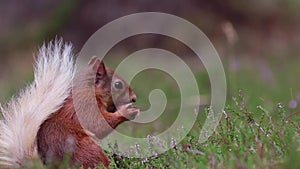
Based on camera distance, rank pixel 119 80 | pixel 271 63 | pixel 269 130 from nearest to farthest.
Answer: pixel 269 130, pixel 119 80, pixel 271 63

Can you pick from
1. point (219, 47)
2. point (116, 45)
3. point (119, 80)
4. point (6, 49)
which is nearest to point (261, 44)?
point (219, 47)

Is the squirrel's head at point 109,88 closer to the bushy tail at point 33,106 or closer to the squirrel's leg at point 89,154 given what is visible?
the bushy tail at point 33,106

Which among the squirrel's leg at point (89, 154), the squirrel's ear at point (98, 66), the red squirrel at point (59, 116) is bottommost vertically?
the squirrel's leg at point (89, 154)

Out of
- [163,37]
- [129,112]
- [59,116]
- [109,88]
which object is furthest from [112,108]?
[163,37]

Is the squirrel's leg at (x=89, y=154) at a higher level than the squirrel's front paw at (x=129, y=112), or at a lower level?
lower

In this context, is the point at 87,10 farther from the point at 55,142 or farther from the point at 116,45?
the point at 55,142

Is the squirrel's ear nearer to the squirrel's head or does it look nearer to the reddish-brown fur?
the squirrel's head

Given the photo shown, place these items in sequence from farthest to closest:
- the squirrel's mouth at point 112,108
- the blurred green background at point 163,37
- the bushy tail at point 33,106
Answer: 1. the blurred green background at point 163,37
2. the squirrel's mouth at point 112,108
3. the bushy tail at point 33,106

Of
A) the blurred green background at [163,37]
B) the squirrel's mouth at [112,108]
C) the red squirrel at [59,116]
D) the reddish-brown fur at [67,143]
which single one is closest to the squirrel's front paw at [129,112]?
the red squirrel at [59,116]
